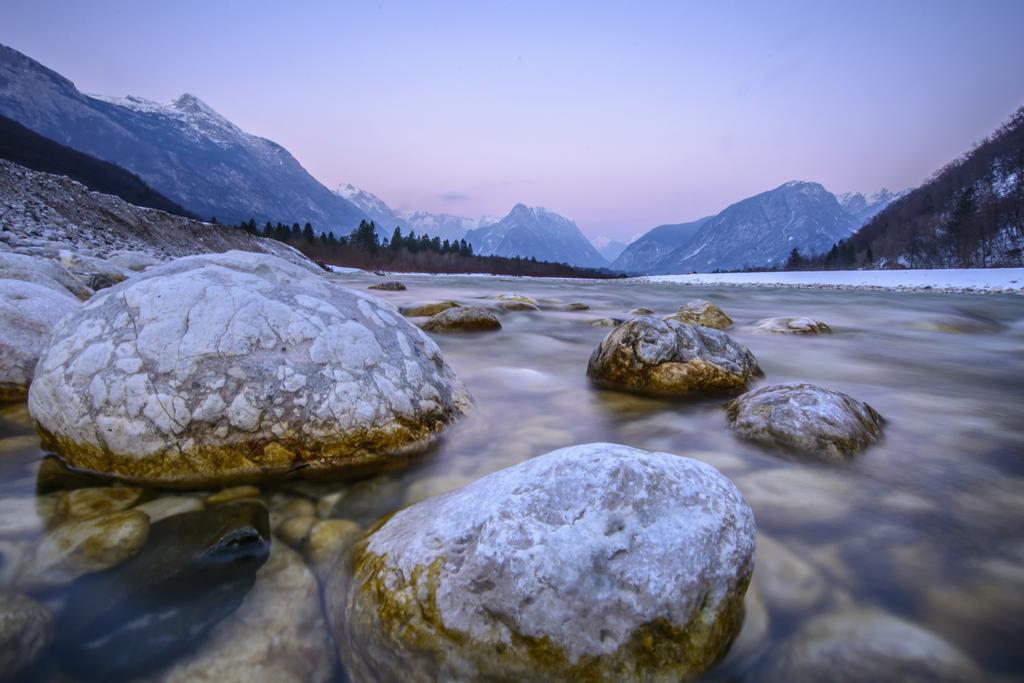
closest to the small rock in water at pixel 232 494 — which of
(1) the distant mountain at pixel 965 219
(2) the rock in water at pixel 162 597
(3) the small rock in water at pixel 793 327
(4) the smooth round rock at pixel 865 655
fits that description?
(2) the rock in water at pixel 162 597

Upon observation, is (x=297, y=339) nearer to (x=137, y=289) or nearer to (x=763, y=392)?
(x=137, y=289)

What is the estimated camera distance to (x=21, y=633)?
147 cm

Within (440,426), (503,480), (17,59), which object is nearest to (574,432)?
(440,426)

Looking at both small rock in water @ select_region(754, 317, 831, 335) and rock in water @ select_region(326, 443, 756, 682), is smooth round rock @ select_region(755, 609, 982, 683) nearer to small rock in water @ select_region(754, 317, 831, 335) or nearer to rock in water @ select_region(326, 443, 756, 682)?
rock in water @ select_region(326, 443, 756, 682)

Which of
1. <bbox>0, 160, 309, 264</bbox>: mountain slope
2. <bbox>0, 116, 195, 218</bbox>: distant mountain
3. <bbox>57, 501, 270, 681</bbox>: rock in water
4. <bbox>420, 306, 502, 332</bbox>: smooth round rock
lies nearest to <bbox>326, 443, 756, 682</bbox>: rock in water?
<bbox>57, 501, 270, 681</bbox>: rock in water

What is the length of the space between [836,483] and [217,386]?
10.5 feet

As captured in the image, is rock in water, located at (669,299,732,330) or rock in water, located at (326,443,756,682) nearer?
rock in water, located at (326,443,756,682)

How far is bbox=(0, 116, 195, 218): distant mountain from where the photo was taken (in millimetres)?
74500

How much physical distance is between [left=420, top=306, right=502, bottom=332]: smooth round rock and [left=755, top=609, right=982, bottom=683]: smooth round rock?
5808 mm

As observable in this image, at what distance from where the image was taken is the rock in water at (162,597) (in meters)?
1.48

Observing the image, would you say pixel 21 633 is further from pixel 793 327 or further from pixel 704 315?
pixel 793 327

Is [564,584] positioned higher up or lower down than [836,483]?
higher up

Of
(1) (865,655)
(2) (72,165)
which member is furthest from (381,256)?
(1) (865,655)

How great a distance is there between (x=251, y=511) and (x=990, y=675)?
265 centimetres
